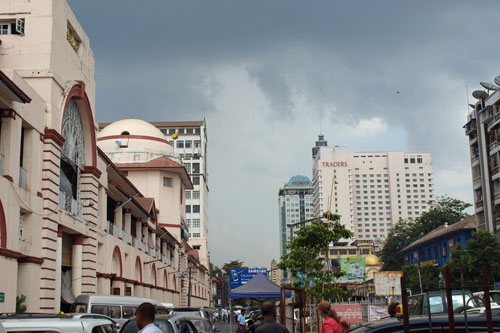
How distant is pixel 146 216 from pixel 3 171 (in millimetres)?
22193

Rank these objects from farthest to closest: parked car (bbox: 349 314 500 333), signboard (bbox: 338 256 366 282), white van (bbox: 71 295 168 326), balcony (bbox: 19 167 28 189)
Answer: signboard (bbox: 338 256 366 282)
white van (bbox: 71 295 168 326)
balcony (bbox: 19 167 28 189)
parked car (bbox: 349 314 500 333)

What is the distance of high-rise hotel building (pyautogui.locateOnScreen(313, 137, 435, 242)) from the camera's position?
172m

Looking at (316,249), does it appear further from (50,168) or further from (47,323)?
(47,323)

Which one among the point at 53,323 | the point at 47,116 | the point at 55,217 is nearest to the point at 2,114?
the point at 47,116

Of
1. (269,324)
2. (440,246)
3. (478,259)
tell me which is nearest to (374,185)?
(440,246)

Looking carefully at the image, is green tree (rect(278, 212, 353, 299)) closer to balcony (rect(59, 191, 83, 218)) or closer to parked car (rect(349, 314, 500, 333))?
balcony (rect(59, 191, 83, 218))

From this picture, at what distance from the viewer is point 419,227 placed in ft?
290

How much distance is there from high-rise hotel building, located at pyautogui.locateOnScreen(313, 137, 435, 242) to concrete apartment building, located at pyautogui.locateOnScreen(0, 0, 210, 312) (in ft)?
468

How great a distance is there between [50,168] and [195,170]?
9622 centimetres

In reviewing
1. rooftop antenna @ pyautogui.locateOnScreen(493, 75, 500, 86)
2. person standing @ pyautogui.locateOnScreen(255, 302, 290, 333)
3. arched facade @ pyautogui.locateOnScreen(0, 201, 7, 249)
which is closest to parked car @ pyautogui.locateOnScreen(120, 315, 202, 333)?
person standing @ pyautogui.locateOnScreen(255, 302, 290, 333)

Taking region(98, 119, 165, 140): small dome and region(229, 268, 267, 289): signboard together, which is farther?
region(98, 119, 165, 140): small dome

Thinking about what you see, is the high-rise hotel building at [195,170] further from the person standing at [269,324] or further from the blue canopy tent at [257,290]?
the person standing at [269,324]

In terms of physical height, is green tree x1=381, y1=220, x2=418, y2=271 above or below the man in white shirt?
above

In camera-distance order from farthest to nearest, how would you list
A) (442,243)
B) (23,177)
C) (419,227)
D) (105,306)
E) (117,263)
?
1. (419,227)
2. (442,243)
3. (117,263)
4. (105,306)
5. (23,177)
